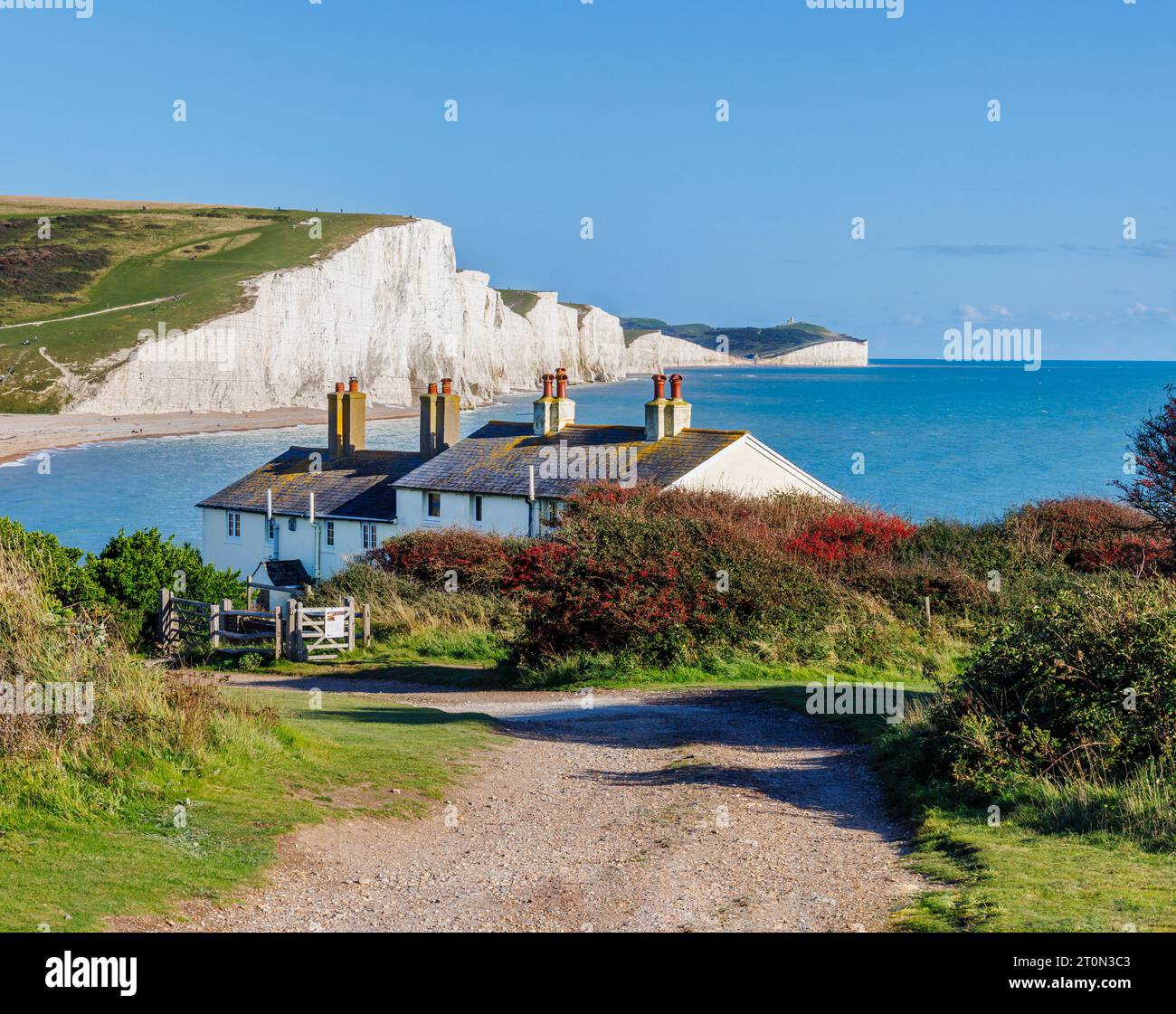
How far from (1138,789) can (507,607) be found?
74.7 feet

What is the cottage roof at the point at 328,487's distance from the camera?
1784 inches

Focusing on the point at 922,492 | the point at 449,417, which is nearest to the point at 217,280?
the point at 922,492

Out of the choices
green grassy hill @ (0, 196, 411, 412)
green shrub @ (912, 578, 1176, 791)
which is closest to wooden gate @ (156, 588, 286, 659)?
green shrub @ (912, 578, 1176, 791)

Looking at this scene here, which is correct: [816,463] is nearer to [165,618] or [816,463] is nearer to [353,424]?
[353,424]

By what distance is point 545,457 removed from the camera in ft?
141

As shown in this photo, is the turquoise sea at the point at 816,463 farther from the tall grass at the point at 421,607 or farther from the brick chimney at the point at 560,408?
the tall grass at the point at 421,607

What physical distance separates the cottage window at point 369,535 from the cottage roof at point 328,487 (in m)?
0.29

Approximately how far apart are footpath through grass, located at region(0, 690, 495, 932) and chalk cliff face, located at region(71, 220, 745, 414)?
122 m

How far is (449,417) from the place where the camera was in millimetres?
47938

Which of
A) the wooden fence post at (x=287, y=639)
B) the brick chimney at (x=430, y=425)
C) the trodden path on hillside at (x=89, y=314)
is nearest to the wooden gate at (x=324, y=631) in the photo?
the wooden fence post at (x=287, y=639)

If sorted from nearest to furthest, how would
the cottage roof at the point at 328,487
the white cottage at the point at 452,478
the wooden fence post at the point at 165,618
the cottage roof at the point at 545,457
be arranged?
the wooden fence post at the point at 165,618
the cottage roof at the point at 545,457
the white cottage at the point at 452,478
the cottage roof at the point at 328,487

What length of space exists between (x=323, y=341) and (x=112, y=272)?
3216 cm

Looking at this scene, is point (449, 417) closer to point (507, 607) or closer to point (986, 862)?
point (507, 607)

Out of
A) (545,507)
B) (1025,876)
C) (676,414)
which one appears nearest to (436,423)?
(545,507)
